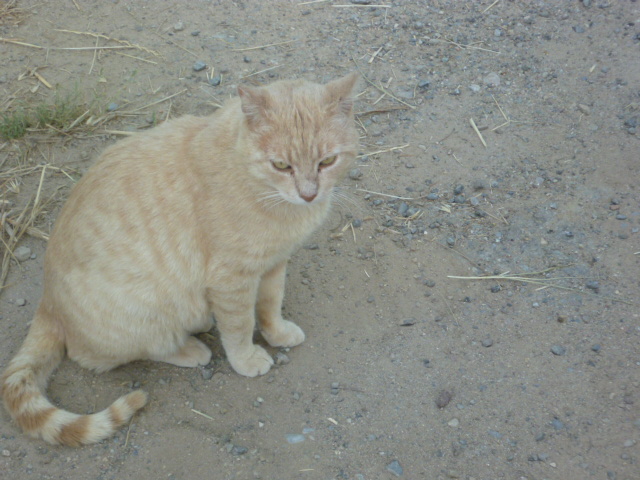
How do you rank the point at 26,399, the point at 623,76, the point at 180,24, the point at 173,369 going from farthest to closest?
the point at 180,24, the point at 623,76, the point at 173,369, the point at 26,399

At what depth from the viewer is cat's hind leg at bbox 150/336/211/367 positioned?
3.38m

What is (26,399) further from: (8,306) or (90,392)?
(8,306)

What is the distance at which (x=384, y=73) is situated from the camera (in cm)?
507

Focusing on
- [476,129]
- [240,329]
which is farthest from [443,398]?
[476,129]

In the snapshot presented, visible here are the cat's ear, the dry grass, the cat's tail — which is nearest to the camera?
the cat's ear

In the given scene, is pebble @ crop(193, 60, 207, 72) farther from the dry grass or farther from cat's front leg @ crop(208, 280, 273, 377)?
cat's front leg @ crop(208, 280, 273, 377)

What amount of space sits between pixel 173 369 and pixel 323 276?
1.12m

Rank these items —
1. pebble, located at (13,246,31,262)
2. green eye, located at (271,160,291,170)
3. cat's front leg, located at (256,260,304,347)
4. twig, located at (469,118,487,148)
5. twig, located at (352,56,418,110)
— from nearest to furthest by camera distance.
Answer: green eye, located at (271,160,291,170)
cat's front leg, located at (256,260,304,347)
pebble, located at (13,246,31,262)
twig, located at (469,118,487,148)
twig, located at (352,56,418,110)

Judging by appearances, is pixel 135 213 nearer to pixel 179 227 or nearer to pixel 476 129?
pixel 179 227

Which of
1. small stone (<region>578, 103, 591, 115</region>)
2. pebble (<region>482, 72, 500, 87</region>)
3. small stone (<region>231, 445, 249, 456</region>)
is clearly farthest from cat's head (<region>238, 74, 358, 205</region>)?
small stone (<region>578, 103, 591, 115</region>)

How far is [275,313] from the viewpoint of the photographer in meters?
3.44

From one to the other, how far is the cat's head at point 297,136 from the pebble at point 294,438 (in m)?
1.23

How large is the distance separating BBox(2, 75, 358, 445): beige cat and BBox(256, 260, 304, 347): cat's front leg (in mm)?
190

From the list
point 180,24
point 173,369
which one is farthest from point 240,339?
point 180,24
